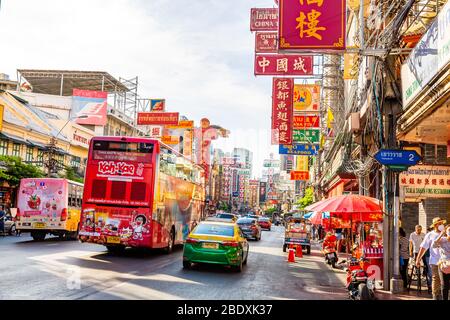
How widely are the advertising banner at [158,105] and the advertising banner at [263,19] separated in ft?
77.2

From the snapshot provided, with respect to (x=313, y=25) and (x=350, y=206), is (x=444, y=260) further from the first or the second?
(x=313, y=25)

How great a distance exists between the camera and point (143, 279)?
12102mm

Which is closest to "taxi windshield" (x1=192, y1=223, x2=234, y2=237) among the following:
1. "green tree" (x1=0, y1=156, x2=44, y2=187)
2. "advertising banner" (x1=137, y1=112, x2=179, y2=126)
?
"green tree" (x1=0, y1=156, x2=44, y2=187)

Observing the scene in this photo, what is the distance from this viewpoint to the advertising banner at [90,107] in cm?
6644

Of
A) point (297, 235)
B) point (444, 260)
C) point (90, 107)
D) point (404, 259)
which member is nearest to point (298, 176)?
point (297, 235)

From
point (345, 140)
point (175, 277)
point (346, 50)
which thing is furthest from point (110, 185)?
point (345, 140)

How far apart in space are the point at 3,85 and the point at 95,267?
76803mm

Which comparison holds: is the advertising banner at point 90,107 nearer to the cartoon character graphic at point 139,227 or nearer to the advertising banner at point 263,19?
the advertising banner at point 263,19

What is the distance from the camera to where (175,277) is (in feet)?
42.1

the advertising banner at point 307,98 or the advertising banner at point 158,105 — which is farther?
the advertising banner at point 158,105

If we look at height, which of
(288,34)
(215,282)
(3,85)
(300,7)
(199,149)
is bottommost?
(215,282)

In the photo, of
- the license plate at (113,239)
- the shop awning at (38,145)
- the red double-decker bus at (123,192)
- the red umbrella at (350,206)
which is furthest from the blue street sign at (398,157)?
the shop awning at (38,145)

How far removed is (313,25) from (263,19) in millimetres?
12344

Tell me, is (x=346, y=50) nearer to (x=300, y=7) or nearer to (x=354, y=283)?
(x=300, y=7)
